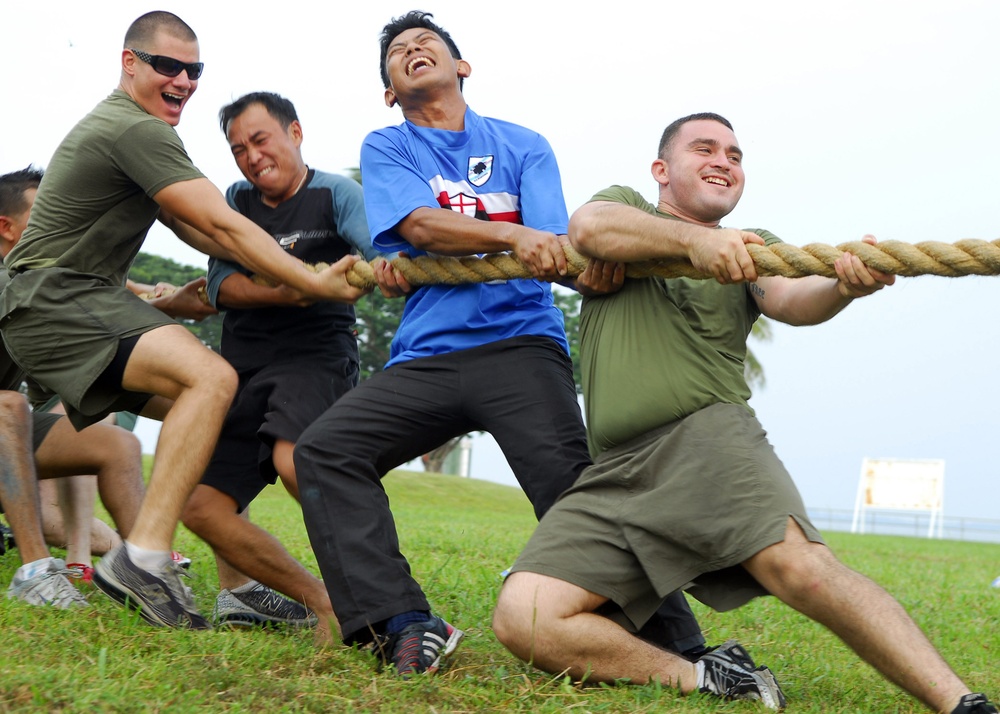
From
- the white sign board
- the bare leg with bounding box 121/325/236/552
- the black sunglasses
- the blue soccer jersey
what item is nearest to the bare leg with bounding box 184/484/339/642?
the bare leg with bounding box 121/325/236/552

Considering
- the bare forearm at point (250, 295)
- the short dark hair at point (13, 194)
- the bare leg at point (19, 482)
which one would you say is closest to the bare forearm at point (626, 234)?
the bare forearm at point (250, 295)

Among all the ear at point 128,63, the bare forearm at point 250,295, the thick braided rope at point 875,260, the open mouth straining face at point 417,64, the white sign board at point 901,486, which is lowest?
the white sign board at point 901,486

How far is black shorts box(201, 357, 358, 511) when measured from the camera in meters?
4.40

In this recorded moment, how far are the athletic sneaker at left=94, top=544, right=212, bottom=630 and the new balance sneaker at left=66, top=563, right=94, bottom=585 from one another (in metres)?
0.95

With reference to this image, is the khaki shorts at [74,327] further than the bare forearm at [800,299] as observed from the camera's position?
Yes

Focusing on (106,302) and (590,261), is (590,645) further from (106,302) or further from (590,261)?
(106,302)

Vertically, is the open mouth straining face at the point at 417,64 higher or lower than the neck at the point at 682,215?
higher

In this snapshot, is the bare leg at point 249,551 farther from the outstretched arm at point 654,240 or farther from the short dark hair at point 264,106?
the outstretched arm at point 654,240

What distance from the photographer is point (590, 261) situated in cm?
387

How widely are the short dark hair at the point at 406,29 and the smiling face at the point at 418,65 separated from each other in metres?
0.05

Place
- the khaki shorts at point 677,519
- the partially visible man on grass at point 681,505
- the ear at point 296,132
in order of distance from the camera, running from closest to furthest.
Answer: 1. the partially visible man on grass at point 681,505
2. the khaki shorts at point 677,519
3. the ear at point 296,132

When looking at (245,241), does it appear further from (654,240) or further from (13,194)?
(13,194)

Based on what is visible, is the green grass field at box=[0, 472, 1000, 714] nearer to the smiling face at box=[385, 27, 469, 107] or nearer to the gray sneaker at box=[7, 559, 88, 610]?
the gray sneaker at box=[7, 559, 88, 610]

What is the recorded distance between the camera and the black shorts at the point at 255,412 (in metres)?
4.40
